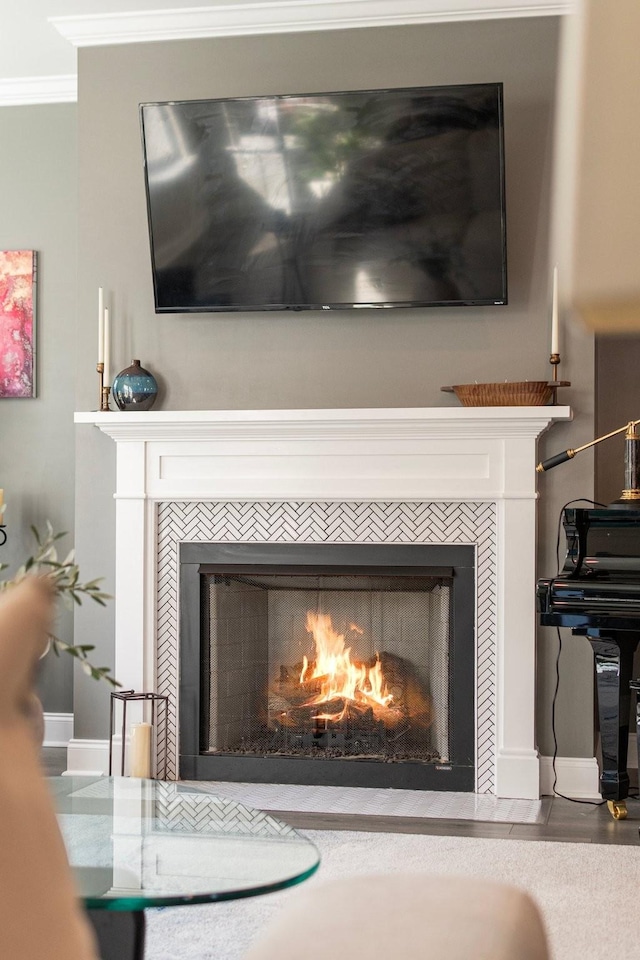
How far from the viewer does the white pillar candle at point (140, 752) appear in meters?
3.81

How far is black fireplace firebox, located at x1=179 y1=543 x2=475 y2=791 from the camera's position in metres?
3.89

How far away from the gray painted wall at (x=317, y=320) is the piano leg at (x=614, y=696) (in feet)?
1.08

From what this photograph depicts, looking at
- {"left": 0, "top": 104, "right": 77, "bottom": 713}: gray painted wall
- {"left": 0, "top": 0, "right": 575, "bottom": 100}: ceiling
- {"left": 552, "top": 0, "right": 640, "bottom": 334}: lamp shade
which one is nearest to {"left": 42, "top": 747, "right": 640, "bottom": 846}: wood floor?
{"left": 0, "top": 104, "right": 77, "bottom": 713}: gray painted wall

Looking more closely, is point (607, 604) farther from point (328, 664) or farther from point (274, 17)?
Answer: point (274, 17)

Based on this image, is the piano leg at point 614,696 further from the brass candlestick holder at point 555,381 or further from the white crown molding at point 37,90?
the white crown molding at point 37,90

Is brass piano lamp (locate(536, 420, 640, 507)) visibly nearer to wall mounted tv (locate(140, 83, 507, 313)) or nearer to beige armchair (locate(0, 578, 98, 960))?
wall mounted tv (locate(140, 83, 507, 313))

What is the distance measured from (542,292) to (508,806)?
6.01ft

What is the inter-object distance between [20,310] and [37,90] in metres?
0.94

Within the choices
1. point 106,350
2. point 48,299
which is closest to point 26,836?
point 106,350

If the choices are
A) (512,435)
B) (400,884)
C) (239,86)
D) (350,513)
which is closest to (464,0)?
(239,86)

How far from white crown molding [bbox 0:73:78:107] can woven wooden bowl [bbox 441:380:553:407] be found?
218 cm

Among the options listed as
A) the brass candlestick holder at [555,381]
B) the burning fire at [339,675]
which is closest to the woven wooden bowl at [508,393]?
the brass candlestick holder at [555,381]

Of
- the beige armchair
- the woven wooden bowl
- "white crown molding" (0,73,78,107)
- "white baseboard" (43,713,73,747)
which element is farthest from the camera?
"white baseboard" (43,713,73,747)

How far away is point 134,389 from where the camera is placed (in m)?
3.98
